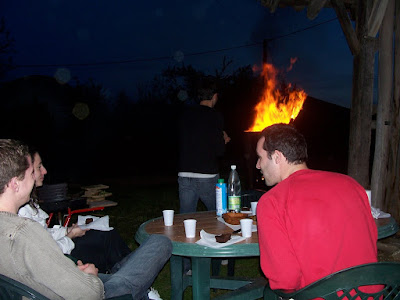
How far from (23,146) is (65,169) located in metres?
19.7

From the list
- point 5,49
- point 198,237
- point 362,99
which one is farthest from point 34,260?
point 5,49

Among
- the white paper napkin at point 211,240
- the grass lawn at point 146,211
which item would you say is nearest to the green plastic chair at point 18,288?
the white paper napkin at point 211,240

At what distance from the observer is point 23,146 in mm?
1992

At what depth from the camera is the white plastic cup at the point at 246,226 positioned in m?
2.62

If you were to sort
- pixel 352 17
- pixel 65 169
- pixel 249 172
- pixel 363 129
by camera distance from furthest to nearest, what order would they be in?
pixel 65 169
pixel 249 172
pixel 352 17
pixel 363 129

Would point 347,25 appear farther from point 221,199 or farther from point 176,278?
point 176,278

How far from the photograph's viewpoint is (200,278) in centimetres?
283

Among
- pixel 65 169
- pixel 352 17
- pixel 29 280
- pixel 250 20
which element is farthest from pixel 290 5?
pixel 250 20

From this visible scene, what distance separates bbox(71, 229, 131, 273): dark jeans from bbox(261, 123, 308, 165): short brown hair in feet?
7.37

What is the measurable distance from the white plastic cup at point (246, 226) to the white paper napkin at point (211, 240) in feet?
0.16

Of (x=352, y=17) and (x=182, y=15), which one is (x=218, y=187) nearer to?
(x=352, y=17)

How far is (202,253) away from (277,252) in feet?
2.50

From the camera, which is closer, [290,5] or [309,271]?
[309,271]

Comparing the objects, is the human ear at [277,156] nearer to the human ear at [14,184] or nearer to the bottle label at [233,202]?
the bottle label at [233,202]
